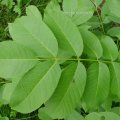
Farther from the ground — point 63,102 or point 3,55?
point 3,55

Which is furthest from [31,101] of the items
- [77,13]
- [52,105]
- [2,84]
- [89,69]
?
[2,84]

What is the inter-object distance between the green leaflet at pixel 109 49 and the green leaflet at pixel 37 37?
0.97 ft

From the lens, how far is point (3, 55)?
1.16 m

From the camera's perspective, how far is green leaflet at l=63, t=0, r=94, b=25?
5.05 ft

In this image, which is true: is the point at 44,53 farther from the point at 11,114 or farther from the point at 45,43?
the point at 11,114

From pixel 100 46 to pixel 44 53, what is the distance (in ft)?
0.89

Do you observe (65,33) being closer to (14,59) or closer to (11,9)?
(14,59)

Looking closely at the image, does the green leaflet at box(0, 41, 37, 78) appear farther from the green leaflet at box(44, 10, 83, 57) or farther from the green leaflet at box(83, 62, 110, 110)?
the green leaflet at box(83, 62, 110, 110)

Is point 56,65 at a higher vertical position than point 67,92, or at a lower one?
higher

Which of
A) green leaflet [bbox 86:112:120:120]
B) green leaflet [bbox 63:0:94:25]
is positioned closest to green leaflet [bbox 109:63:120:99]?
green leaflet [bbox 86:112:120:120]

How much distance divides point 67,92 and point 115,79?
26 centimetres

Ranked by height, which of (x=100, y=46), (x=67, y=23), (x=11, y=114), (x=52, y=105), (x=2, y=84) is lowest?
(x=11, y=114)

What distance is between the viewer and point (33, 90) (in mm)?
1128

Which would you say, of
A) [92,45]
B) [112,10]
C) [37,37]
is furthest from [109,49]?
[37,37]
